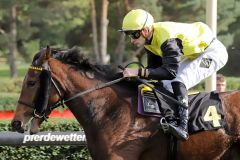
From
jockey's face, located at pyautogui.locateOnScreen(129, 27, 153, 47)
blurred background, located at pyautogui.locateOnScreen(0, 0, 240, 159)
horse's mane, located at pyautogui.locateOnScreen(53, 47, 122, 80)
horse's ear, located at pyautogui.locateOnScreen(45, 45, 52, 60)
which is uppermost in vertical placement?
jockey's face, located at pyautogui.locateOnScreen(129, 27, 153, 47)

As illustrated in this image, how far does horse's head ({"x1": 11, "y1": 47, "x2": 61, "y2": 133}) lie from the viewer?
520 centimetres

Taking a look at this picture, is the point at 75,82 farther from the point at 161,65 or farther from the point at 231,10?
the point at 231,10

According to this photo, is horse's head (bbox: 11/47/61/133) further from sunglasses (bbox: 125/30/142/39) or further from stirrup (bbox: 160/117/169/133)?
stirrup (bbox: 160/117/169/133)

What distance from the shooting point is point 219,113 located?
552 centimetres

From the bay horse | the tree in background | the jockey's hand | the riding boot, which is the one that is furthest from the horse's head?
the tree in background

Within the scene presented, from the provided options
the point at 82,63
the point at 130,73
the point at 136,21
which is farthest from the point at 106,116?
the point at 136,21

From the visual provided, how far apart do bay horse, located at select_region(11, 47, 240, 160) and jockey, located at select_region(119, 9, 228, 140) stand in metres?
0.20

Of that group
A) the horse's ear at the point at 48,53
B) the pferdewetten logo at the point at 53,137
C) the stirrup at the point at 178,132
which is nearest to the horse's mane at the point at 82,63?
the horse's ear at the point at 48,53

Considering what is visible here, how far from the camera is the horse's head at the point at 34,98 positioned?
520 cm

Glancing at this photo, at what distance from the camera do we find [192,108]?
5.52m

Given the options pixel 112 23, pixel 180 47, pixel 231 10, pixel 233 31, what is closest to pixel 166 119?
pixel 180 47

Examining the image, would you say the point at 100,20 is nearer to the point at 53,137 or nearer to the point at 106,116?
the point at 53,137

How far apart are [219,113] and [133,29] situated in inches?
43.2

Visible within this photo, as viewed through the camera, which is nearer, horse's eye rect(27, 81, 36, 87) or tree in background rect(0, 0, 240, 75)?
horse's eye rect(27, 81, 36, 87)
